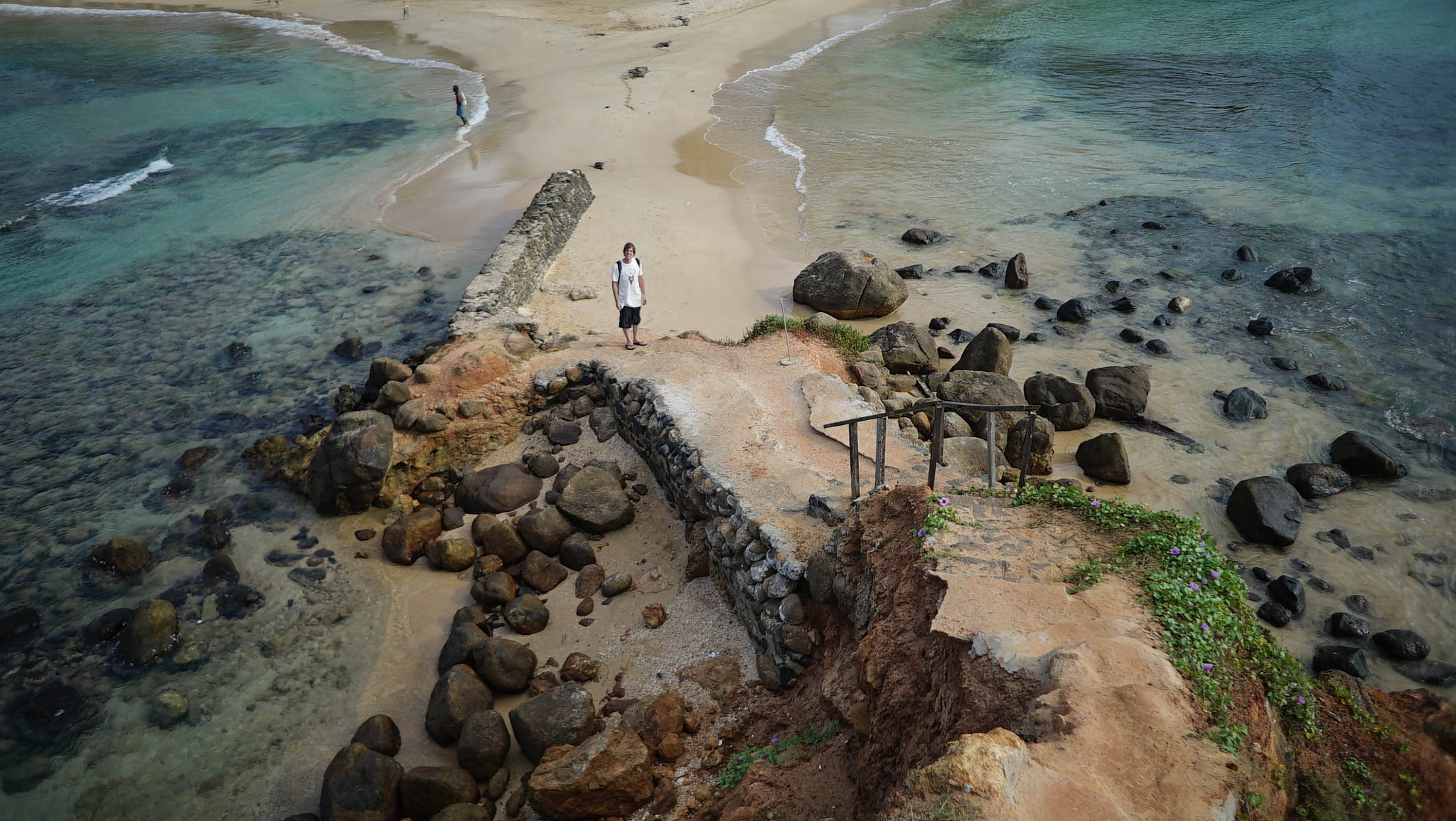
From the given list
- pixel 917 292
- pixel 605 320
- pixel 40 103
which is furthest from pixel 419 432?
pixel 40 103

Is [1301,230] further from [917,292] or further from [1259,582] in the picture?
[1259,582]

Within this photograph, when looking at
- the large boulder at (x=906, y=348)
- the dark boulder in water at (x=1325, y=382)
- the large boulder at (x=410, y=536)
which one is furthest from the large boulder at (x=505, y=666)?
the dark boulder in water at (x=1325, y=382)

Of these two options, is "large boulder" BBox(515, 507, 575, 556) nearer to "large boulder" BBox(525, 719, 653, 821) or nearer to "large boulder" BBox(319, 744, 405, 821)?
"large boulder" BBox(319, 744, 405, 821)

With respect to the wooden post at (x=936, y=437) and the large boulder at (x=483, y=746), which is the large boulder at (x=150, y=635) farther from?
the wooden post at (x=936, y=437)

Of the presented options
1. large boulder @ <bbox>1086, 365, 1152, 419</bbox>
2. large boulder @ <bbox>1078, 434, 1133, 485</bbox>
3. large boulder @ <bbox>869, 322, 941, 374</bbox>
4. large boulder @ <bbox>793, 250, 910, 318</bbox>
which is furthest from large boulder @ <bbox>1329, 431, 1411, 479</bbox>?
large boulder @ <bbox>793, 250, 910, 318</bbox>

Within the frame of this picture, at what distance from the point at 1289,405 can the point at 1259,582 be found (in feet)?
16.2

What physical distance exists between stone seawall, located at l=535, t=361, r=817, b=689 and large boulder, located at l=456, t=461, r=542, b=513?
5.79 feet

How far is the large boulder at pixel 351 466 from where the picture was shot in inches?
465

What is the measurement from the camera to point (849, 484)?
9.79m

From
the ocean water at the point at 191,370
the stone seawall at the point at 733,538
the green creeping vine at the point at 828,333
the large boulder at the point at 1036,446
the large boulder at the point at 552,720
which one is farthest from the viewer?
the green creeping vine at the point at 828,333

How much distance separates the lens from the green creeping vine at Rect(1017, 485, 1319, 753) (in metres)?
5.65

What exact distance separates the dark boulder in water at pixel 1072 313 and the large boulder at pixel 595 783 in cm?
1299

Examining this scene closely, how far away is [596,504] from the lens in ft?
36.8

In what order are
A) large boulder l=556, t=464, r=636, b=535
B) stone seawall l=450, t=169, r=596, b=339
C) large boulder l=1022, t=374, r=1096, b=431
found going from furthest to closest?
stone seawall l=450, t=169, r=596, b=339 < large boulder l=1022, t=374, r=1096, b=431 < large boulder l=556, t=464, r=636, b=535
